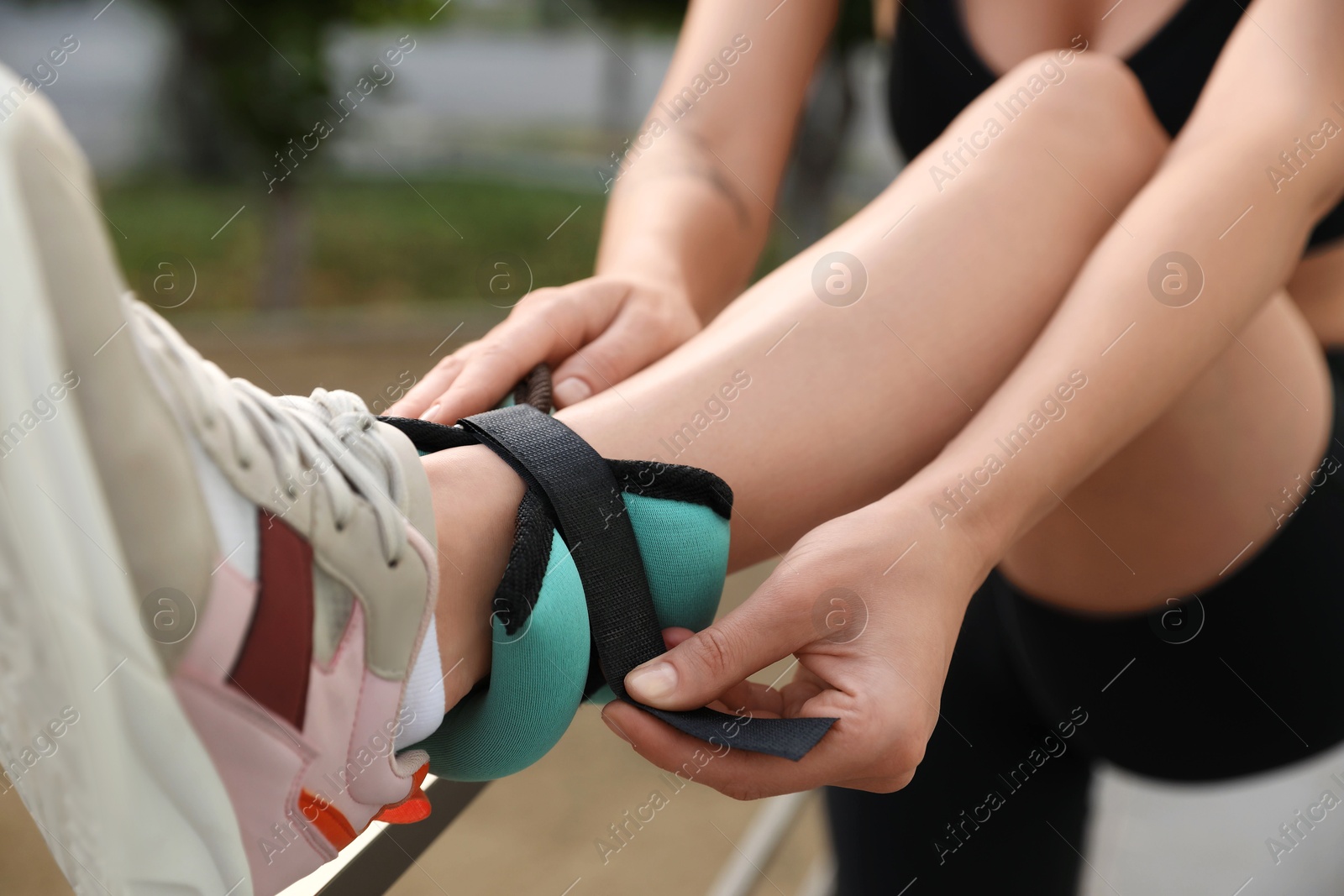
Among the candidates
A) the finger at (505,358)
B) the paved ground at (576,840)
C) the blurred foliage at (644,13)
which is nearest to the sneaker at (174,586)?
the finger at (505,358)

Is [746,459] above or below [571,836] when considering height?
above

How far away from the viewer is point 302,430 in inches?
14.8

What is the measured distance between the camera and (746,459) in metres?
0.48

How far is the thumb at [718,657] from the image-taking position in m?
0.41

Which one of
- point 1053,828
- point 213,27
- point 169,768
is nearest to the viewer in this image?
point 169,768

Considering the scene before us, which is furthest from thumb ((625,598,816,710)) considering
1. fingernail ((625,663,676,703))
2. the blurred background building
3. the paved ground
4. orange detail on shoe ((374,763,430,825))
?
the blurred background building

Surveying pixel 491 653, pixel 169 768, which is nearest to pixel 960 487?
pixel 491 653

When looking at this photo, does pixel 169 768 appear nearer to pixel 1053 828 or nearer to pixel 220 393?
pixel 220 393

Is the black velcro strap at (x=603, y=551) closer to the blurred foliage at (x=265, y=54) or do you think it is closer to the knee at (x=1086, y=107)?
the knee at (x=1086, y=107)

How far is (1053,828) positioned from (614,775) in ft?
2.81

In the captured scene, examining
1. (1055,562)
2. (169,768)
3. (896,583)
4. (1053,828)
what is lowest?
(1053,828)

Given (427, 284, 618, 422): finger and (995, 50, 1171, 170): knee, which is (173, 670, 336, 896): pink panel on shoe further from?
(995, 50, 1171, 170): knee

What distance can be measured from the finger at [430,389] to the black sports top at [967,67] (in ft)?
1.46

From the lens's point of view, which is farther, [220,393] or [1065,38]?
[1065,38]
